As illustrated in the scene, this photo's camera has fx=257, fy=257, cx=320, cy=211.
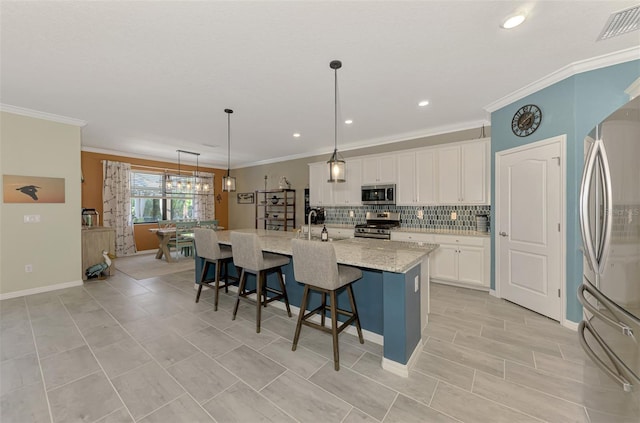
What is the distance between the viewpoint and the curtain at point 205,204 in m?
7.91

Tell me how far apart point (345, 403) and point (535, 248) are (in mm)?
2841

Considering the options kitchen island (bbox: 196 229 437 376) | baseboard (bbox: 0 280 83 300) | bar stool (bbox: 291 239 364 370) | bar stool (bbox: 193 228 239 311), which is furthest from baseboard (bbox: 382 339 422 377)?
baseboard (bbox: 0 280 83 300)

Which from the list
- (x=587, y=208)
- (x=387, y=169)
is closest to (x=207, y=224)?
(x=387, y=169)

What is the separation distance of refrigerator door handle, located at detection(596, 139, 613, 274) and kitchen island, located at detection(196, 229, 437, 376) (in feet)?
3.24

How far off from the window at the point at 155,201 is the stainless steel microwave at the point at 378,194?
5.48 m

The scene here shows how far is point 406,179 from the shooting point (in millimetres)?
4684

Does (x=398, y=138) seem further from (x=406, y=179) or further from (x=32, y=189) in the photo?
(x=32, y=189)

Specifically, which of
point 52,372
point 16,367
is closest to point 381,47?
point 52,372

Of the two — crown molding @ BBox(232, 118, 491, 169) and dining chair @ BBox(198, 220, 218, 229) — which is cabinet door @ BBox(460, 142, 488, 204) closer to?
crown molding @ BBox(232, 118, 491, 169)

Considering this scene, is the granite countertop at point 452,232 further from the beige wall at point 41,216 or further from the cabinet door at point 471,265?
the beige wall at point 41,216

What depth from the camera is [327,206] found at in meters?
6.01

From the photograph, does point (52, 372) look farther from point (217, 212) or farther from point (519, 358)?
point (217, 212)

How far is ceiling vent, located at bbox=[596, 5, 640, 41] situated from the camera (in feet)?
6.07

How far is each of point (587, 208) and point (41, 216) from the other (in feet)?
20.5
